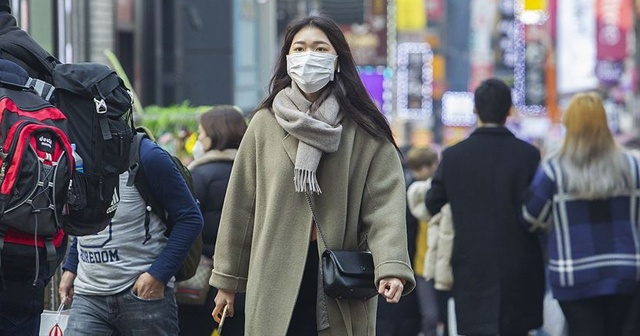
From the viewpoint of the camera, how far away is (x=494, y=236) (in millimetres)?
7941

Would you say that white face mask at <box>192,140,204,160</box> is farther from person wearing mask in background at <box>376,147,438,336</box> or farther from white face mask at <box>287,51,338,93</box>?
person wearing mask in background at <box>376,147,438,336</box>

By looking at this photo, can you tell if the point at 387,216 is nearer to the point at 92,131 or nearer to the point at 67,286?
the point at 92,131

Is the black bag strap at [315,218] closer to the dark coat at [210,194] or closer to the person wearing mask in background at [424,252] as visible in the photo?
the dark coat at [210,194]

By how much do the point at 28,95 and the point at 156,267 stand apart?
1662 millimetres

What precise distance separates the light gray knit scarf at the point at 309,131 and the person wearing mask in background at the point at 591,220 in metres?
2.78

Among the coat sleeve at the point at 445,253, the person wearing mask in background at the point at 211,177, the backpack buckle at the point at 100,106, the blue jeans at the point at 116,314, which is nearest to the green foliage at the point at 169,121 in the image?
the coat sleeve at the point at 445,253

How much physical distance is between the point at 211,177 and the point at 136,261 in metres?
1.44

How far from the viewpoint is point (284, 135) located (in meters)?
5.32

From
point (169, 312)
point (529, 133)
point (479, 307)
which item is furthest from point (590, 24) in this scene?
point (169, 312)

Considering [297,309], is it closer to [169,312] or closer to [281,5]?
[169,312]

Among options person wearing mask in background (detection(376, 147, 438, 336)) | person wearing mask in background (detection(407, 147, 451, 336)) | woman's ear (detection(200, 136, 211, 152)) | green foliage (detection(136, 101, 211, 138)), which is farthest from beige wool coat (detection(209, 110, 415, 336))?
green foliage (detection(136, 101, 211, 138))

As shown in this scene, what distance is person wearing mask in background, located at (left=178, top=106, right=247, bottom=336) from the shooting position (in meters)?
7.30

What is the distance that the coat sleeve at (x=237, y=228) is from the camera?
17.4 ft

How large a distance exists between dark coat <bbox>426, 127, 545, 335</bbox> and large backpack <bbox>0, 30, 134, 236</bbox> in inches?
142
